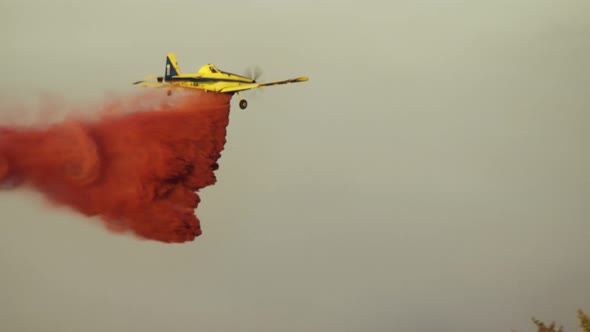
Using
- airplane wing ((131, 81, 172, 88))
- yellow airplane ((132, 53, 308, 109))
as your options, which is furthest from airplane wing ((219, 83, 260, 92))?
airplane wing ((131, 81, 172, 88))

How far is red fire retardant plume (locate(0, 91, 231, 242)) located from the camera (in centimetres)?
5591

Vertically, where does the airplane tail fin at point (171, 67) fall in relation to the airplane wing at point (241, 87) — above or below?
above

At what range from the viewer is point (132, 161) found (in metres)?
57.4

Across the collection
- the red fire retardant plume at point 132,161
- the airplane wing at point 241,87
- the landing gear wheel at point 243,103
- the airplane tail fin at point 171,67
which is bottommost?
the red fire retardant plume at point 132,161

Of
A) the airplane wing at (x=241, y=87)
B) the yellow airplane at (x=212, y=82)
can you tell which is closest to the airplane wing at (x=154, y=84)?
the yellow airplane at (x=212, y=82)

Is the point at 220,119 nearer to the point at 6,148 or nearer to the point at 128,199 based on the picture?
the point at 128,199

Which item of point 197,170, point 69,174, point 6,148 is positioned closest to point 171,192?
point 197,170

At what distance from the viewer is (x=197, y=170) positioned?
55.9 metres

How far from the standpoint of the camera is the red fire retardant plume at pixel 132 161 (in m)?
55.9

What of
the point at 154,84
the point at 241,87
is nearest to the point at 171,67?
the point at 154,84

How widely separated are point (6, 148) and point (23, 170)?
1607mm

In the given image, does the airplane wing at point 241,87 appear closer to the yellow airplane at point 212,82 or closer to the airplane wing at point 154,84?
the yellow airplane at point 212,82

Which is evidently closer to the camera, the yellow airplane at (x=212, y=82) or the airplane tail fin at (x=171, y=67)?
the yellow airplane at (x=212, y=82)

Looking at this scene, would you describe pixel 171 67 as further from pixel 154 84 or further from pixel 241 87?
pixel 241 87
